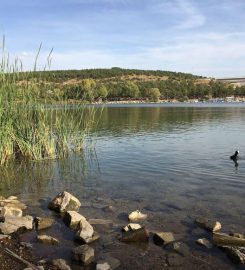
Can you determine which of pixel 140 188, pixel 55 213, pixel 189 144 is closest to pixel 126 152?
pixel 189 144

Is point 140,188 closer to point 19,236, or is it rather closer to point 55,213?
point 55,213

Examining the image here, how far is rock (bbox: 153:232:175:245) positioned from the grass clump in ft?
31.9

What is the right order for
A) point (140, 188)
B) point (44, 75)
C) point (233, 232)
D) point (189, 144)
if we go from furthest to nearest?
Result: point (189, 144) < point (44, 75) < point (140, 188) < point (233, 232)

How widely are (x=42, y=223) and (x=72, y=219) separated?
839mm

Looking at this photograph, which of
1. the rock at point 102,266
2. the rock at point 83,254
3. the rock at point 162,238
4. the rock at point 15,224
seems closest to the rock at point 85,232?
the rock at point 83,254

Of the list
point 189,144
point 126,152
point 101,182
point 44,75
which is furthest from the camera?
point 189,144

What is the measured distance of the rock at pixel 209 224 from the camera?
10514mm

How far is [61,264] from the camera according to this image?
826 cm

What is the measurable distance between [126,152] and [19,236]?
14954mm

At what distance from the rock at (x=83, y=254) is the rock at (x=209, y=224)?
3.40 metres

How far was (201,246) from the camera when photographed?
9.54 m

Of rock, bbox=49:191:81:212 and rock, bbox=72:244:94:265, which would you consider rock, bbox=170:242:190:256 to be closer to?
rock, bbox=72:244:94:265

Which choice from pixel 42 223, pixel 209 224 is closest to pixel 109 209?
pixel 42 223

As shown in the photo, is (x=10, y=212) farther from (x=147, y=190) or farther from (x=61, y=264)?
(x=147, y=190)
